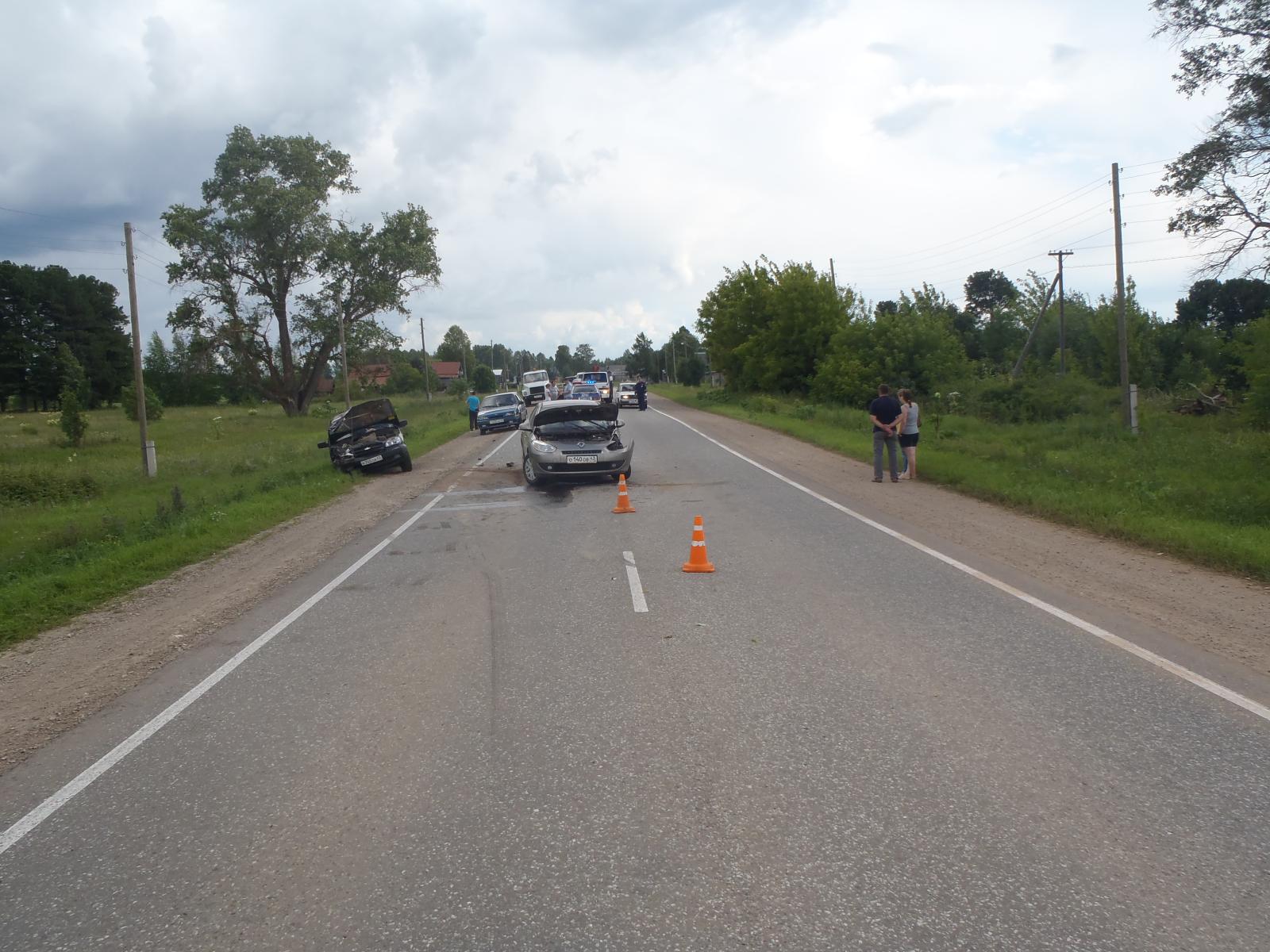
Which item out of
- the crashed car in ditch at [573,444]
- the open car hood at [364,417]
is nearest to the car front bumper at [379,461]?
the open car hood at [364,417]

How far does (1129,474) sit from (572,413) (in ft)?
32.3

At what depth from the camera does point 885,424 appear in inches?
669

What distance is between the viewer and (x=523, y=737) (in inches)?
198

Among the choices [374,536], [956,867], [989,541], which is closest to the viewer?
[956,867]

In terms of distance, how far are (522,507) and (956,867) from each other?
12.1 m

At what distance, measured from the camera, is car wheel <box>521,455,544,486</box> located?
17.8 m

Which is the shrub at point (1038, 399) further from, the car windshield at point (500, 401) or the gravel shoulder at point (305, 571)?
the car windshield at point (500, 401)

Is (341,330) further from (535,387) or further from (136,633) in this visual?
(136,633)

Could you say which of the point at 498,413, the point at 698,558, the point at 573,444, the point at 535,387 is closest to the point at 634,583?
the point at 698,558

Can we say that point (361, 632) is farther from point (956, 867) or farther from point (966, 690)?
point (956, 867)

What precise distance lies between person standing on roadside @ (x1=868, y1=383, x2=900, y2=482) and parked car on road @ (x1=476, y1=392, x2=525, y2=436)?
2308 cm

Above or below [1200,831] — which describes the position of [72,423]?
above

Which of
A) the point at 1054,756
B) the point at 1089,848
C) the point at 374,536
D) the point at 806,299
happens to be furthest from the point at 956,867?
the point at 806,299

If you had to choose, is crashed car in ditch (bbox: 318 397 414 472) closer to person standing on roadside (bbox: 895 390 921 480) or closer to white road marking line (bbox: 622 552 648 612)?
person standing on roadside (bbox: 895 390 921 480)
